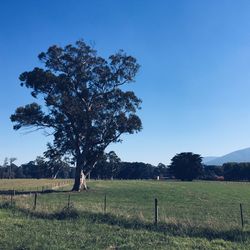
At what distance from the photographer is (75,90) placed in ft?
169

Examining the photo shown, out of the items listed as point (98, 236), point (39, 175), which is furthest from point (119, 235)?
point (39, 175)

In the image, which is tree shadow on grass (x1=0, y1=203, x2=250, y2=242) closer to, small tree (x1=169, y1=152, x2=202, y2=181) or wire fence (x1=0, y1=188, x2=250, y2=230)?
wire fence (x1=0, y1=188, x2=250, y2=230)

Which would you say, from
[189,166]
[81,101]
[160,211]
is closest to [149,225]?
[160,211]

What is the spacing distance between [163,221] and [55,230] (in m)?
4.86

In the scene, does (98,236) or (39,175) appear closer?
(98,236)

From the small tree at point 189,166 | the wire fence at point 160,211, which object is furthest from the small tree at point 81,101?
the small tree at point 189,166

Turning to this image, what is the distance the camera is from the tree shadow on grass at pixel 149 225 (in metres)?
15.2

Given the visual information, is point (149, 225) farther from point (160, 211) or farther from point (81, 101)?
point (81, 101)

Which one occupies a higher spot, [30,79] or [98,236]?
[30,79]

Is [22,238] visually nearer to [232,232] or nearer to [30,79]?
[232,232]

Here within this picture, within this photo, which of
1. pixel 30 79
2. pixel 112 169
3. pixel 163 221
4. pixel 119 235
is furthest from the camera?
pixel 112 169

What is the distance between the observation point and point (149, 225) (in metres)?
17.2

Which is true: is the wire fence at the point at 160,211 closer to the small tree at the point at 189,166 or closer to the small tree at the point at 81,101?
the small tree at the point at 81,101

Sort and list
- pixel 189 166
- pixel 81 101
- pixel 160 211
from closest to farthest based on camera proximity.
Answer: pixel 160 211 → pixel 81 101 → pixel 189 166
